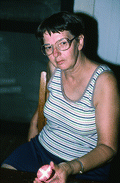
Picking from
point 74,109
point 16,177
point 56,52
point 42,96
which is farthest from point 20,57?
point 16,177

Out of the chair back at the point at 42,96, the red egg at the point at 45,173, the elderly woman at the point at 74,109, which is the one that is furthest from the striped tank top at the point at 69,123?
the red egg at the point at 45,173

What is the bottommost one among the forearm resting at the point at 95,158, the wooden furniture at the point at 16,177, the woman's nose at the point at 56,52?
the wooden furniture at the point at 16,177

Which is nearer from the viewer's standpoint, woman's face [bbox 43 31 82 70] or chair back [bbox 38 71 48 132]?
woman's face [bbox 43 31 82 70]

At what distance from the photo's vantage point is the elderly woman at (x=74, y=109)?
2.64 feet

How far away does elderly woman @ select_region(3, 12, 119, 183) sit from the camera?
0.81 metres

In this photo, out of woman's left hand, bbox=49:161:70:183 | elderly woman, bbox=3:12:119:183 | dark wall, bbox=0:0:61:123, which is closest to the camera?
woman's left hand, bbox=49:161:70:183

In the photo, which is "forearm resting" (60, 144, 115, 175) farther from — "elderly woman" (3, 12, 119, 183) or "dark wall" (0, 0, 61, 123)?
"dark wall" (0, 0, 61, 123)

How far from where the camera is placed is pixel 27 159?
1041 mm

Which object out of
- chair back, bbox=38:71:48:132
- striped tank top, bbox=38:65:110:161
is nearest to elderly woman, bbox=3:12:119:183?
striped tank top, bbox=38:65:110:161

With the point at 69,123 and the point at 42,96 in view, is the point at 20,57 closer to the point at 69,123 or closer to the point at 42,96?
the point at 42,96

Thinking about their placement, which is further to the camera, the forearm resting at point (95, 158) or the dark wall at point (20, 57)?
the dark wall at point (20, 57)

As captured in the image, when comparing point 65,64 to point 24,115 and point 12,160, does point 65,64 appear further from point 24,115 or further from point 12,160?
point 24,115

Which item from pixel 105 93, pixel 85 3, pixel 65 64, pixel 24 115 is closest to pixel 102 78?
pixel 105 93

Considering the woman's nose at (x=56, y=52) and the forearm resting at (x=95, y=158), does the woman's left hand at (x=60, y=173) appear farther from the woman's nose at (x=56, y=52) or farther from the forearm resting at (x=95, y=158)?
the woman's nose at (x=56, y=52)
